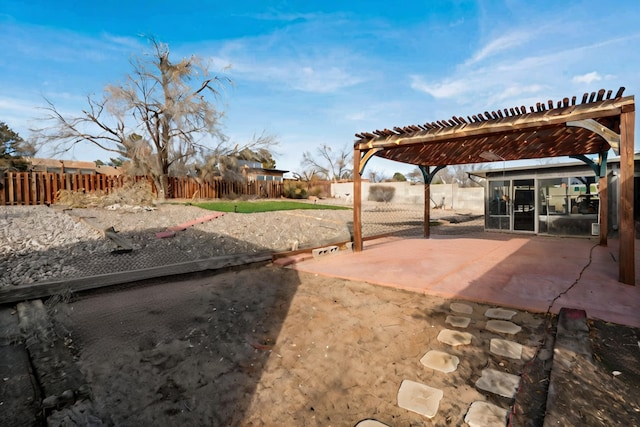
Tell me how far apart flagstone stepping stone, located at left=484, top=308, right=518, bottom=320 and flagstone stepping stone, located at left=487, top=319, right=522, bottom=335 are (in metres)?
0.09

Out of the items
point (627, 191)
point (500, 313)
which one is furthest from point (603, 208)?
point (500, 313)

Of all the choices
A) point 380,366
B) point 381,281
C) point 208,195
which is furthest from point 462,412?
point 208,195

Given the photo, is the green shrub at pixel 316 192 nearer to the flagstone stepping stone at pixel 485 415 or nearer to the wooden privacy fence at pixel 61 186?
the wooden privacy fence at pixel 61 186

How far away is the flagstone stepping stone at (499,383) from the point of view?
215 cm

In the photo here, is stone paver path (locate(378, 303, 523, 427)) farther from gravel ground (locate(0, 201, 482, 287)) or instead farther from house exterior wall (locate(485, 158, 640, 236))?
house exterior wall (locate(485, 158, 640, 236))

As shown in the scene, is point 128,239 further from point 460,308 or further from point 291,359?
point 460,308

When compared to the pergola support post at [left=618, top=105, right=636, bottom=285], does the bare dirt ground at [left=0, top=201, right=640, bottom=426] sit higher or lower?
lower

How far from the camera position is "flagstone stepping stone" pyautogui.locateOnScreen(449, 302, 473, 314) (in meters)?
3.54

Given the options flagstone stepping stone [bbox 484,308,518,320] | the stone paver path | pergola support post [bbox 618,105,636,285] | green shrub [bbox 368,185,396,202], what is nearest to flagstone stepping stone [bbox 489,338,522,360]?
the stone paver path

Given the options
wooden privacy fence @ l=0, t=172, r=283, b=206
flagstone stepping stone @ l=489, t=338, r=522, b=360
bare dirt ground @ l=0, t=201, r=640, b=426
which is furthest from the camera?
wooden privacy fence @ l=0, t=172, r=283, b=206

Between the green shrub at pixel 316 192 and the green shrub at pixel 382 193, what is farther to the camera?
the green shrub at pixel 382 193

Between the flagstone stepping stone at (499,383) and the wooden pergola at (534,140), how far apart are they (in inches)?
136

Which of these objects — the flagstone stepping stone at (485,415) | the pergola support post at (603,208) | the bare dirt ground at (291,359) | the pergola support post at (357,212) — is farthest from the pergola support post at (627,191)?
the pergola support post at (603,208)

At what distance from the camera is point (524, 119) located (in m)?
5.04
